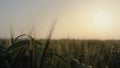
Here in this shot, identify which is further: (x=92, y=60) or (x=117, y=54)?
(x=117, y=54)

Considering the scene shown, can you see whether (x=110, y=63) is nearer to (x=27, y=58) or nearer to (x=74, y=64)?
(x=74, y=64)

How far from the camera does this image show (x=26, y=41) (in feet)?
5.47

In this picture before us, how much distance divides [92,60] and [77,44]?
59 centimetres

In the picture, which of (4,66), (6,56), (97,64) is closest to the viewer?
(4,66)

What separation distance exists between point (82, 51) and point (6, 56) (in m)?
0.93

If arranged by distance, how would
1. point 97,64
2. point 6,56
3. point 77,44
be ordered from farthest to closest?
point 77,44, point 97,64, point 6,56

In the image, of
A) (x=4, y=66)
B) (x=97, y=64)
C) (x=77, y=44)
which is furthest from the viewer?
(x=77, y=44)

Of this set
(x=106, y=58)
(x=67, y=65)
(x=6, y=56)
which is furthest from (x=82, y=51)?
(x=6, y=56)

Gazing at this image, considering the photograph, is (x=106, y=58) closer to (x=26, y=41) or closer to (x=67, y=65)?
(x=67, y=65)

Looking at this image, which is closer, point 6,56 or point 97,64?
point 6,56

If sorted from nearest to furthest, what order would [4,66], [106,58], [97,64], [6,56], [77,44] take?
[4,66] → [6,56] → [97,64] → [106,58] → [77,44]

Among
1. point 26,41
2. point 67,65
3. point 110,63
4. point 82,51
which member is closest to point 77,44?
point 82,51

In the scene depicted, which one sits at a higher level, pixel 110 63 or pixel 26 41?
pixel 26 41

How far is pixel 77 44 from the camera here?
9.38ft
